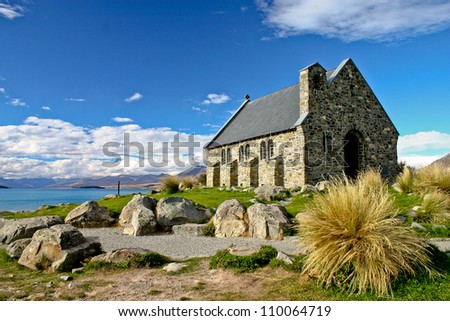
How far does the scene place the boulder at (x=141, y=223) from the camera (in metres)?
12.5

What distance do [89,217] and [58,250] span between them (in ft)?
19.9

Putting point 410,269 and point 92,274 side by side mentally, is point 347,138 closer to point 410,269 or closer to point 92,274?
point 410,269

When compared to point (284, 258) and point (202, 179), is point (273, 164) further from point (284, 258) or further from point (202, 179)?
point (284, 258)

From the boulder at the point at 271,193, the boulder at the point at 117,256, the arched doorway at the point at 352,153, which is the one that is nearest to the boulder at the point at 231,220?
the boulder at the point at 117,256

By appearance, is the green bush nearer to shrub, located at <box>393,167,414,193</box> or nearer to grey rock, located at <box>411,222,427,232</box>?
grey rock, located at <box>411,222,427,232</box>

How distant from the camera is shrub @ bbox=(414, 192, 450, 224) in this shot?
1209 centimetres

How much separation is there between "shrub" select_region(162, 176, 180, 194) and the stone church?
6.00 meters

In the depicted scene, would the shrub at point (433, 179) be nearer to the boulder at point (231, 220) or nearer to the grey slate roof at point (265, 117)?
the boulder at point (231, 220)

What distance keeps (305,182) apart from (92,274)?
1704 cm

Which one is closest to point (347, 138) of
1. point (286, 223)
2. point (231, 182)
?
point (231, 182)

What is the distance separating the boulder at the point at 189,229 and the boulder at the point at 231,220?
54 cm

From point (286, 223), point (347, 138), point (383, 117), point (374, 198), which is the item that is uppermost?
point (383, 117)

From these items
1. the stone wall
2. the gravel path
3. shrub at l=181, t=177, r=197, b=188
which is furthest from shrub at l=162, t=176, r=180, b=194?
the gravel path

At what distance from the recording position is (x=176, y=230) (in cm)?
1262
